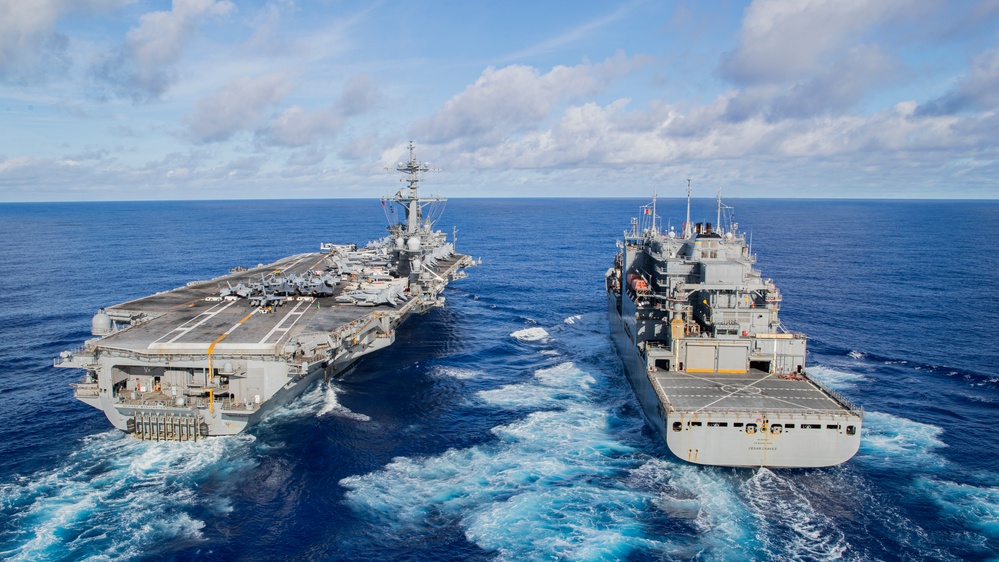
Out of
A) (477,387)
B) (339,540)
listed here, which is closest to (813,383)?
(477,387)

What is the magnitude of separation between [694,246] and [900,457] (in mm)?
14687

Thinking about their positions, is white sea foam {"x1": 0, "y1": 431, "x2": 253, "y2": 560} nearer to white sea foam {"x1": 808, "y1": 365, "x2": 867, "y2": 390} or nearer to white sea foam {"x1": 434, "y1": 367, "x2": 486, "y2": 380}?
white sea foam {"x1": 434, "y1": 367, "x2": 486, "y2": 380}

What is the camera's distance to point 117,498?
882 inches

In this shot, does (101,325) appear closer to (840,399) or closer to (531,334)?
(531,334)

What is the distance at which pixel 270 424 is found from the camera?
29.6 m

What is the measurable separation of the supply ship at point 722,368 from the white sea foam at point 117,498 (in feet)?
60.5

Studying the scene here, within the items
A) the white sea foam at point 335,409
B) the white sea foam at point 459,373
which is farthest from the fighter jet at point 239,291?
the white sea foam at point 459,373

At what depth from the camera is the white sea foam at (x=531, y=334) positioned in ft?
154

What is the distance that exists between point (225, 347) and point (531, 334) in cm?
2534

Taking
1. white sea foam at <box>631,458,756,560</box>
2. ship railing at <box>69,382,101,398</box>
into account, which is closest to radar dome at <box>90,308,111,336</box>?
ship railing at <box>69,382,101,398</box>

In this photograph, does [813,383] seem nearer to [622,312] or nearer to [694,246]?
[694,246]

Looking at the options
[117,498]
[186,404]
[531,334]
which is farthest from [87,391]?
[531,334]

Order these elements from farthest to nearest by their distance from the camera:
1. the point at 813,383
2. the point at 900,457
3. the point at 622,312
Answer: the point at 622,312 → the point at 813,383 → the point at 900,457

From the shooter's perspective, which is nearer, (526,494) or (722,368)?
(526,494)
